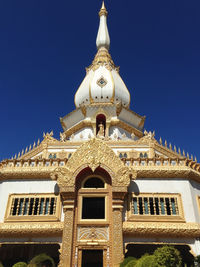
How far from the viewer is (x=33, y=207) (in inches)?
604

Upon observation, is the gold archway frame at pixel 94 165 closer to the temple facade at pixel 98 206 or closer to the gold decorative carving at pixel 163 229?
the temple facade at pixel 98 206

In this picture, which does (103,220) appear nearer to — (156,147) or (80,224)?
(80,224)

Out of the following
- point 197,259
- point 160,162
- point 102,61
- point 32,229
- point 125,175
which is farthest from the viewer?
point 102,61

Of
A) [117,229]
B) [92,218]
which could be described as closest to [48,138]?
[92,218]

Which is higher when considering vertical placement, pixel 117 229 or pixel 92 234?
pixel 117 229

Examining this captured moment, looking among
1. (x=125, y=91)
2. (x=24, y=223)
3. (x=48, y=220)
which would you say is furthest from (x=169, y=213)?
(x=125, y=91)

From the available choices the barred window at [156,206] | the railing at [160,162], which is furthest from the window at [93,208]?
the railing at [160,162]

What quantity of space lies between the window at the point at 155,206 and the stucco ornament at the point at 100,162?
1412 mm

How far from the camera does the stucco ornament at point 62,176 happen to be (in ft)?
49.8

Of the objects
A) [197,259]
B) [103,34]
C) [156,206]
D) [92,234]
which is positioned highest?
[103,34]

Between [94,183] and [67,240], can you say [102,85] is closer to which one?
[94,183]

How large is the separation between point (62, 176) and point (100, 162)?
2454 millimetres

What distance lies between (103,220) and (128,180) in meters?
→ 2.71

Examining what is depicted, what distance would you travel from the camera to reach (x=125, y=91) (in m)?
32.2
